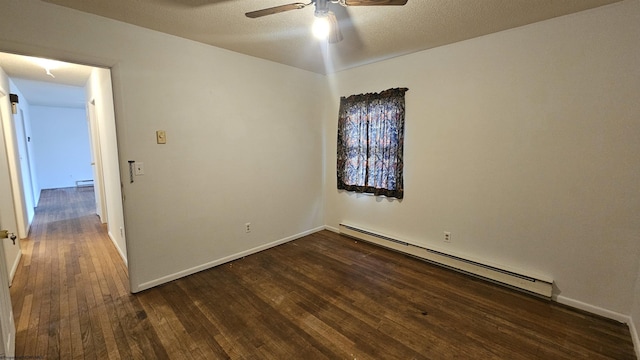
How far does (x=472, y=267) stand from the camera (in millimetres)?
2689

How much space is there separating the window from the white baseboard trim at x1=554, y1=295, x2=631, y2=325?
5.61 ft

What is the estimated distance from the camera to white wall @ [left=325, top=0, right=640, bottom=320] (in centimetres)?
198

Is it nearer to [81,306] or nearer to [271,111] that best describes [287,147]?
[271,111]

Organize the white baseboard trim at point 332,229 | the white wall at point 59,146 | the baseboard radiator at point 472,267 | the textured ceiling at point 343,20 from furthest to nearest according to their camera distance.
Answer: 1. the white wall at point 59,146
2. the white baseboard trim at point 332,229
3. the baseboard radiator at point 472,267
4. the textured ceiling at point 343,20

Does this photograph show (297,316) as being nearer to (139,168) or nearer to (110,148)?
(139,168)

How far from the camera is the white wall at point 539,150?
6.48 feet

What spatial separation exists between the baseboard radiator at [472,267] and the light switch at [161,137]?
103 inches

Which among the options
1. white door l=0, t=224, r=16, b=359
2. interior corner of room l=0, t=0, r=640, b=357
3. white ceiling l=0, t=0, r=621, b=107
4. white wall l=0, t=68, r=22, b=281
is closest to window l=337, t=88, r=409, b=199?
interior corner of room l=0, t=0, r=640, b=357

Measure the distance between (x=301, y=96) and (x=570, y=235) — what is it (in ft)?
10.8

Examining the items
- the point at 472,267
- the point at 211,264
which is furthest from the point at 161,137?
the point at 472,267

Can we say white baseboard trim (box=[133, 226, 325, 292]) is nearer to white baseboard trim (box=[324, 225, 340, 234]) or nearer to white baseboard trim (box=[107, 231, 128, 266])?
white baseboard trim (box=[324, 225, 340, 234])

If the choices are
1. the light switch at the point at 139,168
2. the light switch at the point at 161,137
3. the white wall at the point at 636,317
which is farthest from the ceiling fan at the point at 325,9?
the white wall at the point at 636,317

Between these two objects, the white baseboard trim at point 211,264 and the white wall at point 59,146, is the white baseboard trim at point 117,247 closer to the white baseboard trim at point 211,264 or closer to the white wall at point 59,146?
the white baseboard trim at point 211,264

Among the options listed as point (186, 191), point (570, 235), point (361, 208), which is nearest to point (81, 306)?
point (186, 191)
